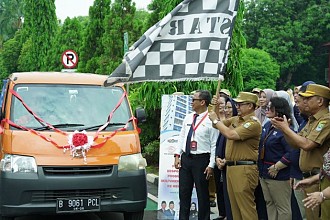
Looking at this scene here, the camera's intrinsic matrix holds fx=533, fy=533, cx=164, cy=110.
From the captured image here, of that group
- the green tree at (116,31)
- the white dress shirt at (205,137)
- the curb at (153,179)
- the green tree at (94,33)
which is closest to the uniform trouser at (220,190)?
the white dress shirt at (205,137)

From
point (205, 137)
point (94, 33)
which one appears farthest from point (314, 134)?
point (94, 33)

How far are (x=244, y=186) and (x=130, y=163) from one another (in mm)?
1664

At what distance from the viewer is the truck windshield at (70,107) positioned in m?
7.50

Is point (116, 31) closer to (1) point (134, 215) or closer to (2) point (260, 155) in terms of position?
(1) point (134, 215)

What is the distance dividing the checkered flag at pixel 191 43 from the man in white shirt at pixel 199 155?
63.3 inches

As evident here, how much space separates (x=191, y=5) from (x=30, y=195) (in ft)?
10.4

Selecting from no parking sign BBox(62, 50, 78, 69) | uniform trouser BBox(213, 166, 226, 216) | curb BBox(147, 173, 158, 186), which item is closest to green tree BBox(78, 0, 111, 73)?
no parking sign BBox(62, 50, 78, 69)

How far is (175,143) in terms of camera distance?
339 inches

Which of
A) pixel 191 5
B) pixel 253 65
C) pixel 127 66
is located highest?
pixel 191 5

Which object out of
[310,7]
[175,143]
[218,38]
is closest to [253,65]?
[310,7]

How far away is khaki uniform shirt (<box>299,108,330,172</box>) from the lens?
16.4 ft

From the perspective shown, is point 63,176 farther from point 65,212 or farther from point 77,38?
point 77,38

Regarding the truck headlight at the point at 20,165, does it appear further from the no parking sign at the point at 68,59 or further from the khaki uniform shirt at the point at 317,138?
the no parking sign at the point at 68,59

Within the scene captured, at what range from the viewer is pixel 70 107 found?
7.77 meters
